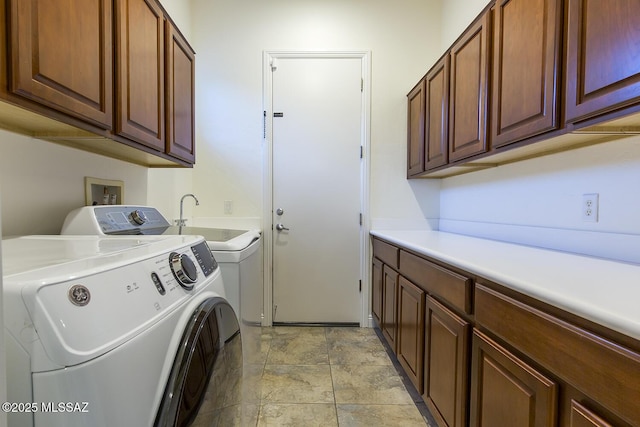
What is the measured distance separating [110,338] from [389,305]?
72.1 inches

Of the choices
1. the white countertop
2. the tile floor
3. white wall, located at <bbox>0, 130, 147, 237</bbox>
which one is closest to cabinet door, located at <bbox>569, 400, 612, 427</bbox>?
the white countertop

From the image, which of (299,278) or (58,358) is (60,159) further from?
(299,278)

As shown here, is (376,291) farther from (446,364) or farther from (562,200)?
(562,200)

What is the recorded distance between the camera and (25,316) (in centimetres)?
41

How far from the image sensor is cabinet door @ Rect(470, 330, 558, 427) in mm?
738

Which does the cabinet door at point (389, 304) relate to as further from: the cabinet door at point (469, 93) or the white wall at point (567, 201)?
the cabinet door at point (469, 93)

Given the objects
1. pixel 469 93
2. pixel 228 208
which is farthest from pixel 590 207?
pixel 228 208

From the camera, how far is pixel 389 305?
6.75 ft

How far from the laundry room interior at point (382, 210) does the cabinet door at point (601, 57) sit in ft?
0.04

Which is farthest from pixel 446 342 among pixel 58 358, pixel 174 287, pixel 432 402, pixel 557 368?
pixel 58 358

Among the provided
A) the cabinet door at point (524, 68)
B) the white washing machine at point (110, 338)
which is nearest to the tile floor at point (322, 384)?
the white washing machine at point (110, 338)

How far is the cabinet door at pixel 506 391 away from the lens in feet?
2.42

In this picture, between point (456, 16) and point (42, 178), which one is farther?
point (456, 16)

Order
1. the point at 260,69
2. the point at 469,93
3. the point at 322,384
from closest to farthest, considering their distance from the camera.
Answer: the point at 469,93
the point at 322,384
the point at 260,69
